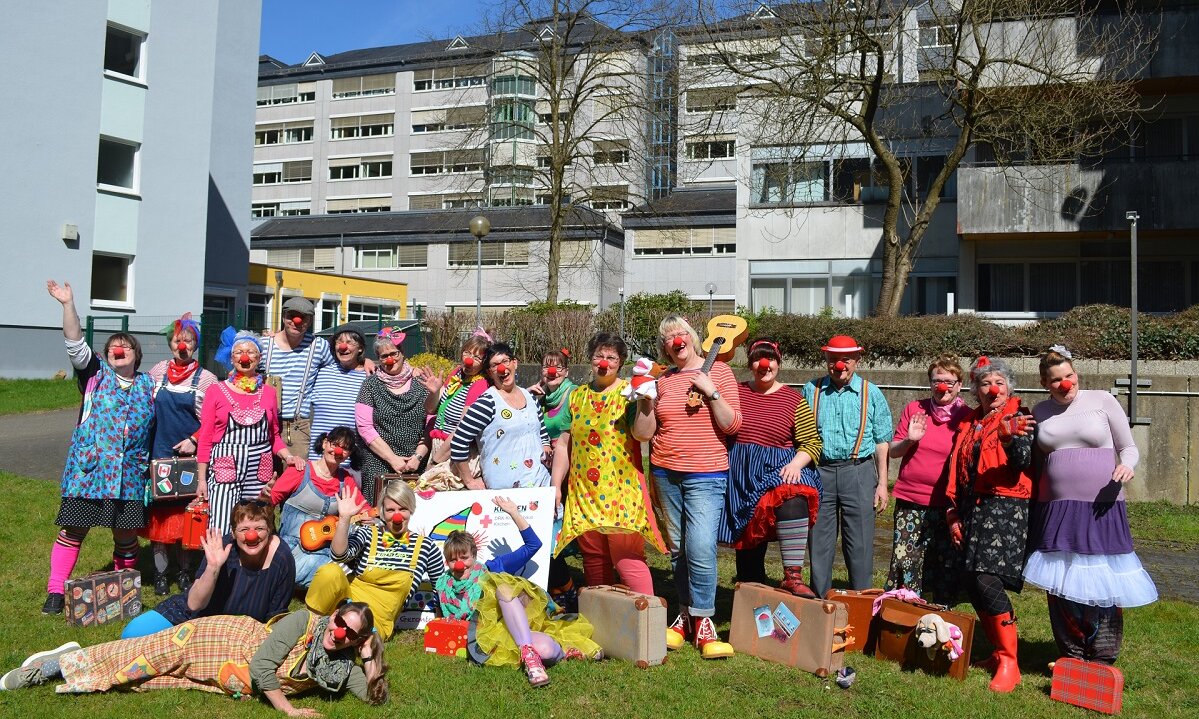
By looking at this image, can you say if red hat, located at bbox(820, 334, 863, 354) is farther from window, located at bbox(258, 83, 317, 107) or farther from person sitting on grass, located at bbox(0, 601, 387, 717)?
window, located at bbox(258, 83, 317, 107)

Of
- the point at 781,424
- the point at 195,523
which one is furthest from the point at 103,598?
the point at 781,424

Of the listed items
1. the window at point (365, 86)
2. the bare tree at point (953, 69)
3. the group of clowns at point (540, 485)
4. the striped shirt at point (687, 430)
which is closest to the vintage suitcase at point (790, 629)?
the group of clowns at point (540, 485)

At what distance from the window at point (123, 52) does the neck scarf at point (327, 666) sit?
25.6 metres

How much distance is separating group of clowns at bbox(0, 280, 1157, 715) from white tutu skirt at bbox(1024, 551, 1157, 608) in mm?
12

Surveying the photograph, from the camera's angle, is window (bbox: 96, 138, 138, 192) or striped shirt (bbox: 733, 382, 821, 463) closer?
striped shirt (bbox: 733, 382, 821, 463)

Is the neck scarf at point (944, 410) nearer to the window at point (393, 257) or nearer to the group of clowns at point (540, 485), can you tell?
the group of clowns at point (540, 485)

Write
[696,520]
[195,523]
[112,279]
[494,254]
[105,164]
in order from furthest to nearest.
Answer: [494,254]
[112,279]
[105,164]
[195,523]
[696,520]

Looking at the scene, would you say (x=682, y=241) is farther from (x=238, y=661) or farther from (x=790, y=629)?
(x=238, y=661)

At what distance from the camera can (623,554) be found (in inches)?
250

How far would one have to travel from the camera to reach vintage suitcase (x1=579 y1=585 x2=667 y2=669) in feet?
19.1

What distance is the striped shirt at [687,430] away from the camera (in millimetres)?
6047

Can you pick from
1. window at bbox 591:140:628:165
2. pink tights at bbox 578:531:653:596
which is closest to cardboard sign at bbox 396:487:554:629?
pink tights at bbox 578:531:653:596

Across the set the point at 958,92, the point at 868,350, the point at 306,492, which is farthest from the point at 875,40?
the point at 306,492

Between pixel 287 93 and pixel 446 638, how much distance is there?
2567 inches
